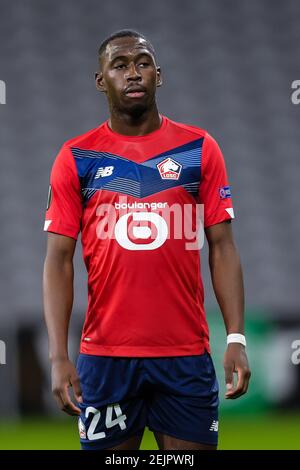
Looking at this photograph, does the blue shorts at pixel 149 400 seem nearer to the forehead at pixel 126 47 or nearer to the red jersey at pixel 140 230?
the red jersey at pixel 140 230

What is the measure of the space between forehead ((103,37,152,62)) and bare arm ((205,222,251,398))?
0.62m

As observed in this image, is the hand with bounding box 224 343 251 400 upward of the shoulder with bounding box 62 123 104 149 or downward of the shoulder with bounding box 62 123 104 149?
downward

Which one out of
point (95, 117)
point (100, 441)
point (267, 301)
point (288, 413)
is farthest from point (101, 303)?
point (95, 117)

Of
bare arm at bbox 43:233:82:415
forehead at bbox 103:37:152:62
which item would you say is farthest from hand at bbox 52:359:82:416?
forehead at bbox 103:37:152:62

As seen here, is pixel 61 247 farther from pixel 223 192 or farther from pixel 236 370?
pixel 236 370

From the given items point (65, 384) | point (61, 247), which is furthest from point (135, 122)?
point (65, 384)

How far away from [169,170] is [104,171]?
0.21 m

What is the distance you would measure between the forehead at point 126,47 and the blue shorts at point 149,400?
0.98 m

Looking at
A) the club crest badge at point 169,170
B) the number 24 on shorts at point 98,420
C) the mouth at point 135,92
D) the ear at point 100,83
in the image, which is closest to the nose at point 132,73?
the mouth at point 135,92

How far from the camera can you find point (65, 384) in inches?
124

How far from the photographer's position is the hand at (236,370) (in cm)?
312

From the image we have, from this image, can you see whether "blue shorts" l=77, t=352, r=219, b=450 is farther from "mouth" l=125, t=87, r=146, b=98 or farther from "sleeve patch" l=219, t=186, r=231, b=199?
"mouth" l=125, t=87, r=146, b=98

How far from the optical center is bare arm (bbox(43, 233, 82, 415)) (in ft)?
10.4
